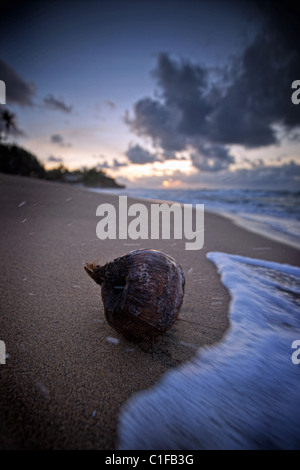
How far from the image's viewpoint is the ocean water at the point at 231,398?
1.01m

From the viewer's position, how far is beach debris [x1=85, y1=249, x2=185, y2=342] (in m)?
1.26

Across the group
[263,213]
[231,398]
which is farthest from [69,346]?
[263,213]

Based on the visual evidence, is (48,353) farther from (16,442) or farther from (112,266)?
(112,266)

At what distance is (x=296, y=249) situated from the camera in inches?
175

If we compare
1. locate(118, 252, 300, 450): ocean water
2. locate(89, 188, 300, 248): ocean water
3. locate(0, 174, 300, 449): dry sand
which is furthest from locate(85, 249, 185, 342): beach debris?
locate(89, 188, 300, 248): ocean water

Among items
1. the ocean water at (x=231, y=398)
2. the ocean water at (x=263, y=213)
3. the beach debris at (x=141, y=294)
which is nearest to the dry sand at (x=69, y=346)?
the ocean water at (x=231, y=398)

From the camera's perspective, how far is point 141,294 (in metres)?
1.26

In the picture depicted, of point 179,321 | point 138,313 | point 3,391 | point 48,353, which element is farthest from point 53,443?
point 179,321

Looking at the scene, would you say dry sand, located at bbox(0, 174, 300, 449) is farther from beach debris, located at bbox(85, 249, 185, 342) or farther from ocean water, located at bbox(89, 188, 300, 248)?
ocean water, located at bbox(89, 188, 300, 248)

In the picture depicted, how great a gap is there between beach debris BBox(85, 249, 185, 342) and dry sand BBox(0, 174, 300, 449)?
0.80ft

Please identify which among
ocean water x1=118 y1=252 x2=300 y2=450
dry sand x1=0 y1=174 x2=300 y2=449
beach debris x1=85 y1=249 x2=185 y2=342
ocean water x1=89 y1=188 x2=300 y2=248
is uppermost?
ocean water x1=89 y1=188 x2=300 y2=248

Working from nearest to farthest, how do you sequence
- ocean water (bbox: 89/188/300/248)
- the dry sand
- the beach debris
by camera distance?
the dry sand < the beach debris < ocean water (bbox: 89/188/300/248)

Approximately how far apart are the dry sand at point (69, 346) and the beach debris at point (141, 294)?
24 cm

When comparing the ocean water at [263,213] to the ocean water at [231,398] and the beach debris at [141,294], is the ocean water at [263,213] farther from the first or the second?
the beach debris at [141,294]
